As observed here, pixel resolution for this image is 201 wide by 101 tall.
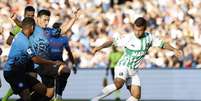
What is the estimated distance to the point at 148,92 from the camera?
23406mm

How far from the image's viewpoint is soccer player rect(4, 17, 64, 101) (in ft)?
44.4

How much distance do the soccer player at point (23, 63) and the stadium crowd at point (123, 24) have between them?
9.32 metres

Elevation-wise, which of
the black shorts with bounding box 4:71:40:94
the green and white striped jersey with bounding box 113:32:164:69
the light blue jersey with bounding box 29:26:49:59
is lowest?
the black shorts with bounding box 4:71:40:94

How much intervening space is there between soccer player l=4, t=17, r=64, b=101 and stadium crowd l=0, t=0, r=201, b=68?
932cm

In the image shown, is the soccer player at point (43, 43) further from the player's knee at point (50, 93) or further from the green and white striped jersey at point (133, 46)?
the green and white striped jersey at point (133, 46)

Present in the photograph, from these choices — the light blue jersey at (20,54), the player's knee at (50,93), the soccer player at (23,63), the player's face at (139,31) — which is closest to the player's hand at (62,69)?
the player's knee at (50,93)

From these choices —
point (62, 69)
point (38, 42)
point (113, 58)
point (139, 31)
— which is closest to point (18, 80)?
point (38, 42)

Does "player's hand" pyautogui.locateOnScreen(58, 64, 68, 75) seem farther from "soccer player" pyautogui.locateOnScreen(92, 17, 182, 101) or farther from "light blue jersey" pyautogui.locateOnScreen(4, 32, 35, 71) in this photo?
"light blue jersey" pyautogui.locateOnScreen(4, 32, 35, 71)

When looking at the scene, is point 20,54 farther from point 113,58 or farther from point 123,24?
point 123,24

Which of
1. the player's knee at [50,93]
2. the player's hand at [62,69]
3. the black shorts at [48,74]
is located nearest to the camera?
the player's knee at [50,93]

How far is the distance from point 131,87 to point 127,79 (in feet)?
0.69

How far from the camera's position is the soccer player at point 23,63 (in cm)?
1353

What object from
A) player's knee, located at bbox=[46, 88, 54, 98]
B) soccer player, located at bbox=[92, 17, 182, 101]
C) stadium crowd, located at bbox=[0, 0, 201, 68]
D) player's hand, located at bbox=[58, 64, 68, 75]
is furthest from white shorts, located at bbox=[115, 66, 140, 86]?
stadium crowd, located at bbox=[0, 0, 201, 68]

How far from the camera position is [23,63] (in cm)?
1392
